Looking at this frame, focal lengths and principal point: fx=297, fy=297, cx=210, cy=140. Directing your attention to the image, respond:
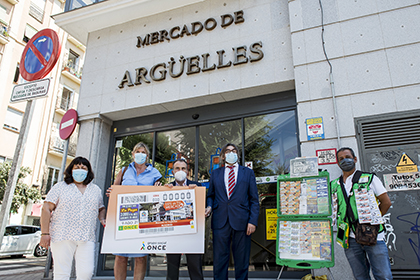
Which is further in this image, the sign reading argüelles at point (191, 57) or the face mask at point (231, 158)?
the sign reading argüelles at point (191, 57)

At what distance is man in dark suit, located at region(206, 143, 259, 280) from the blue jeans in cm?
110

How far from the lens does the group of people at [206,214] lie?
125 inches

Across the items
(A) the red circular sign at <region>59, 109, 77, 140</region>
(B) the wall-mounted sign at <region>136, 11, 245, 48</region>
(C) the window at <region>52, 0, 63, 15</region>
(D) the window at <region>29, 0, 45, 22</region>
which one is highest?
(C) the window at <region>52, 0, 63, 15</region>

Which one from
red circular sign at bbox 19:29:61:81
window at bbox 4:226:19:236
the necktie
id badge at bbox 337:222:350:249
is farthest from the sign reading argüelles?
window at bbox 4:226:19:236

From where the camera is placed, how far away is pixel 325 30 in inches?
201

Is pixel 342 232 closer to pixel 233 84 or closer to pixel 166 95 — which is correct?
pixel 233 84

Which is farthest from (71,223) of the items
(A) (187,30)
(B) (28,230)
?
(B) (28,230)

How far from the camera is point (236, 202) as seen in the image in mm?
3738

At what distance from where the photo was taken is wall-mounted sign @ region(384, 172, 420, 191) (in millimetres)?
4008

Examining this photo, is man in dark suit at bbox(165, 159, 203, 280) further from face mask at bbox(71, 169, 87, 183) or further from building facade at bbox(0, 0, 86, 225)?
building facade at bbox(0, 0, 86, 225)

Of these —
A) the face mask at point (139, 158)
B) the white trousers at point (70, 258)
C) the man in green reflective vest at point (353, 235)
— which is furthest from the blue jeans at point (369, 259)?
the white trousers at point (70, 258)

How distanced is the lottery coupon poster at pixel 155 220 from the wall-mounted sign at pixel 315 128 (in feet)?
6.91

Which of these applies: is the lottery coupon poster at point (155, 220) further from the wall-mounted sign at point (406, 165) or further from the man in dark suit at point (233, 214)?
the wall-mounted sign at point (406, 165)

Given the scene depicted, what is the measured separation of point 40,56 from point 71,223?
2464mm
